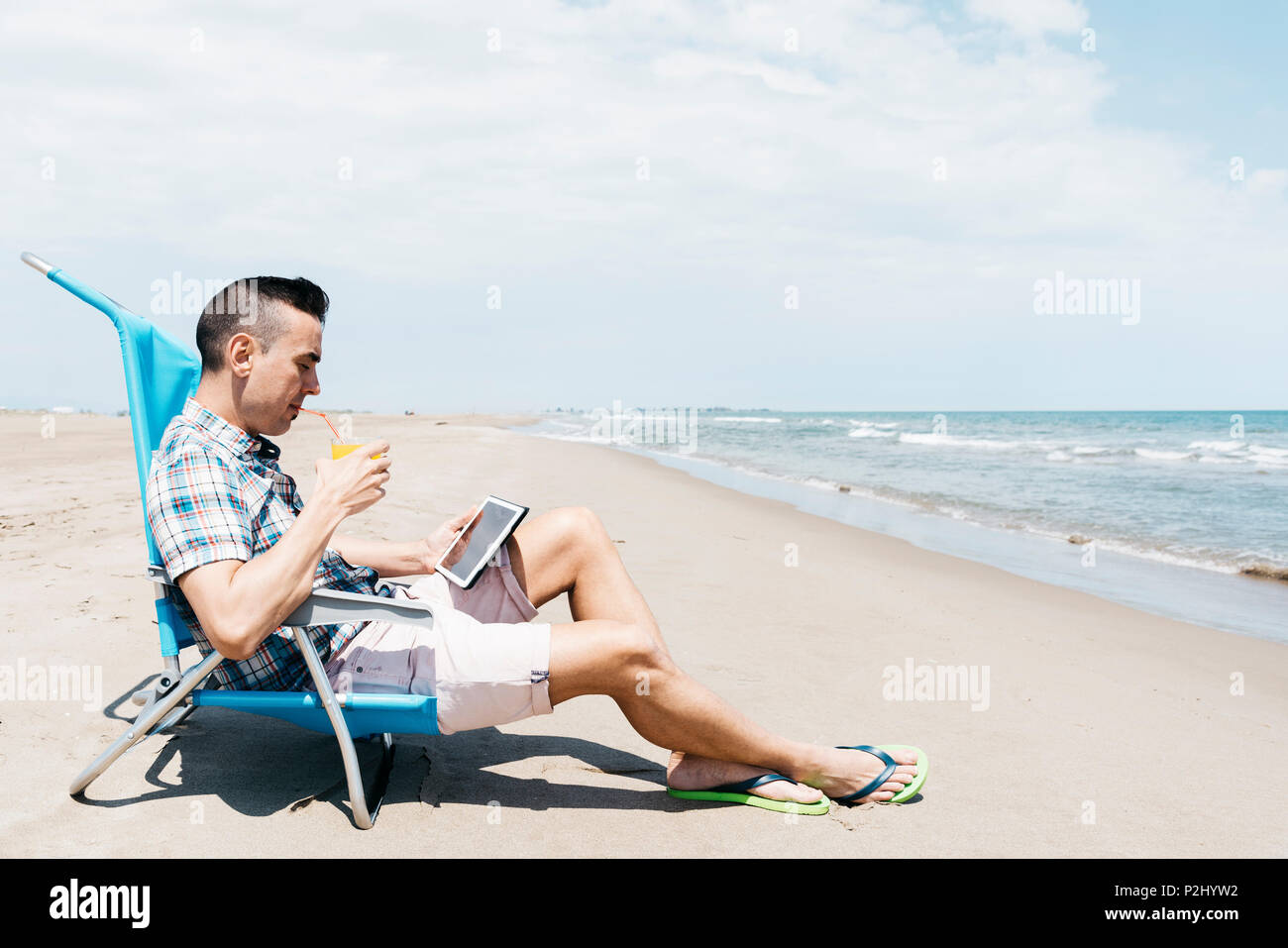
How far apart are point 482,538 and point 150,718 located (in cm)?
103

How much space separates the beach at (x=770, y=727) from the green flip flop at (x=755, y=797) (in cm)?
4

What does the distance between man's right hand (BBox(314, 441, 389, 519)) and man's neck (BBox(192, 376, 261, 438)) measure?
0.98ft

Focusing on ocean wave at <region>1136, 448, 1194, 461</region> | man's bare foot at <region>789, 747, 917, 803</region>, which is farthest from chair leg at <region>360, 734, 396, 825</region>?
ocean wave at <region>1136, 448, 1194, 461</region>

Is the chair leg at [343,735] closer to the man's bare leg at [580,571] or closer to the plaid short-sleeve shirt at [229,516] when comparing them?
the plaid short-sleeve shirt at [229,516]

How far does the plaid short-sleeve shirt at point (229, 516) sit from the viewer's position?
216cm

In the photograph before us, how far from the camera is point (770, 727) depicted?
3.45 metres

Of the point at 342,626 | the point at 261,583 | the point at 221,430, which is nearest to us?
the point at 261,583

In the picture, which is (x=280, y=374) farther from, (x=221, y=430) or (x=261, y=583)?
(x=261, y=583)

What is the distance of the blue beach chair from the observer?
2.26 metres

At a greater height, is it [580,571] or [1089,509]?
[580,571]

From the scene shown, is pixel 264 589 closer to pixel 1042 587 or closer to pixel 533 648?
pixel 533 648
